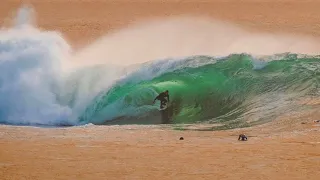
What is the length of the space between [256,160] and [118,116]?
457 centimetres

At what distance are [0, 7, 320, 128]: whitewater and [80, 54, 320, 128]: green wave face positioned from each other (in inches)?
0.6

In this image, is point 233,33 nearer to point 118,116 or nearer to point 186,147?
point 118,116

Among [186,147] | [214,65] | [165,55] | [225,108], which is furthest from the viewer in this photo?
[165,55]

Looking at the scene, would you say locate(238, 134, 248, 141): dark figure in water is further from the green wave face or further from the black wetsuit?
the black wetsuit

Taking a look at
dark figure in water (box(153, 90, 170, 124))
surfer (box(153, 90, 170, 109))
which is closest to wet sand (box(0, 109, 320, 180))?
dark figure in water (box(153, 90, 170, 124))

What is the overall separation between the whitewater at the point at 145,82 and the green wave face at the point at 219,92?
0.02m

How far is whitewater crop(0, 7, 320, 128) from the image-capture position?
38.2 ft

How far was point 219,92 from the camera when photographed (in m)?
12.6

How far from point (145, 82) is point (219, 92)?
58.6 inches

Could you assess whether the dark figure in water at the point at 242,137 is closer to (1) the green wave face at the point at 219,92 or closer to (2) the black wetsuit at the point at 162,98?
(1) the green wave face at the point at 219,92

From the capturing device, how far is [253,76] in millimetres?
12906

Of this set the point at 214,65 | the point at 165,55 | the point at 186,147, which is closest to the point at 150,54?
the point at 165,55

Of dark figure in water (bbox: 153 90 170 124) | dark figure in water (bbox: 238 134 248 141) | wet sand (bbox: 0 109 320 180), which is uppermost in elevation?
dark figure in water (bbox: 153 90 170 124)

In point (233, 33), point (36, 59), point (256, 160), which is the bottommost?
point (256, 160)
